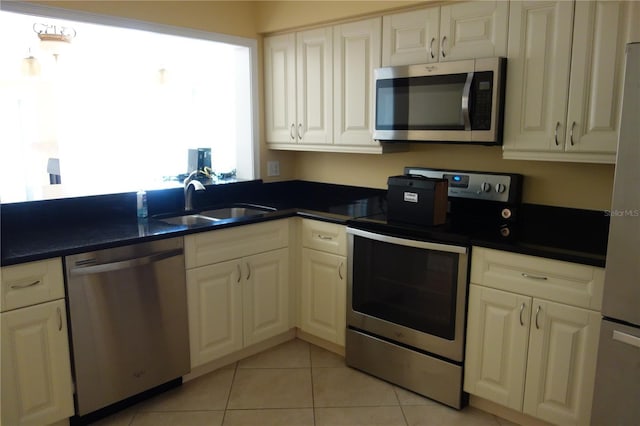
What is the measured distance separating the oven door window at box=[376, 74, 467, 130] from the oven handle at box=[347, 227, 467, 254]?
62 centimetres

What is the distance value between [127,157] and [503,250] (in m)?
2.96

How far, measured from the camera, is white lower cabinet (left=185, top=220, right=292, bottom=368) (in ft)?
8.87

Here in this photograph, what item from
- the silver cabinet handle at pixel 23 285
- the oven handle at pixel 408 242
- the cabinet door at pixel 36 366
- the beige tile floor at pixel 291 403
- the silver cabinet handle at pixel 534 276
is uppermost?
the oven handle at pixel 408 242

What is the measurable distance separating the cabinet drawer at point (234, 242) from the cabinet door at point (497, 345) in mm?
1248

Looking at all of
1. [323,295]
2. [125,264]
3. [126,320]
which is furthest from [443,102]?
[126,320]

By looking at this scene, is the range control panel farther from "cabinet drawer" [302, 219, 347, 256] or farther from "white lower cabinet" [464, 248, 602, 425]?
"cabinet drawer" [302, 219, 347, 256]

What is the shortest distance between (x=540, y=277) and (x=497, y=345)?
0.41 metres

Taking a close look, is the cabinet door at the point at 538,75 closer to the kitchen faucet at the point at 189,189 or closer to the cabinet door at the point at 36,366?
the kitchen faucet at the point at 189,189

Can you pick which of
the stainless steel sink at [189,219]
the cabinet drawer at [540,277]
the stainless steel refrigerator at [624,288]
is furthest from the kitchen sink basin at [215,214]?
the stainless steel refrigerator at [624,288]

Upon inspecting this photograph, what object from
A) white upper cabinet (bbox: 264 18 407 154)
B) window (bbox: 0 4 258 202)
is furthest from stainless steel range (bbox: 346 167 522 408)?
window (bbox: 0 4 258 202)

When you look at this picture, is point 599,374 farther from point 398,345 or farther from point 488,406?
point 398,345

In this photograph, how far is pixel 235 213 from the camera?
339cm

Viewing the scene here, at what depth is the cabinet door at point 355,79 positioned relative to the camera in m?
2.89

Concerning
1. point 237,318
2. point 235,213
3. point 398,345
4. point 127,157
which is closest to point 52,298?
point 237,318
